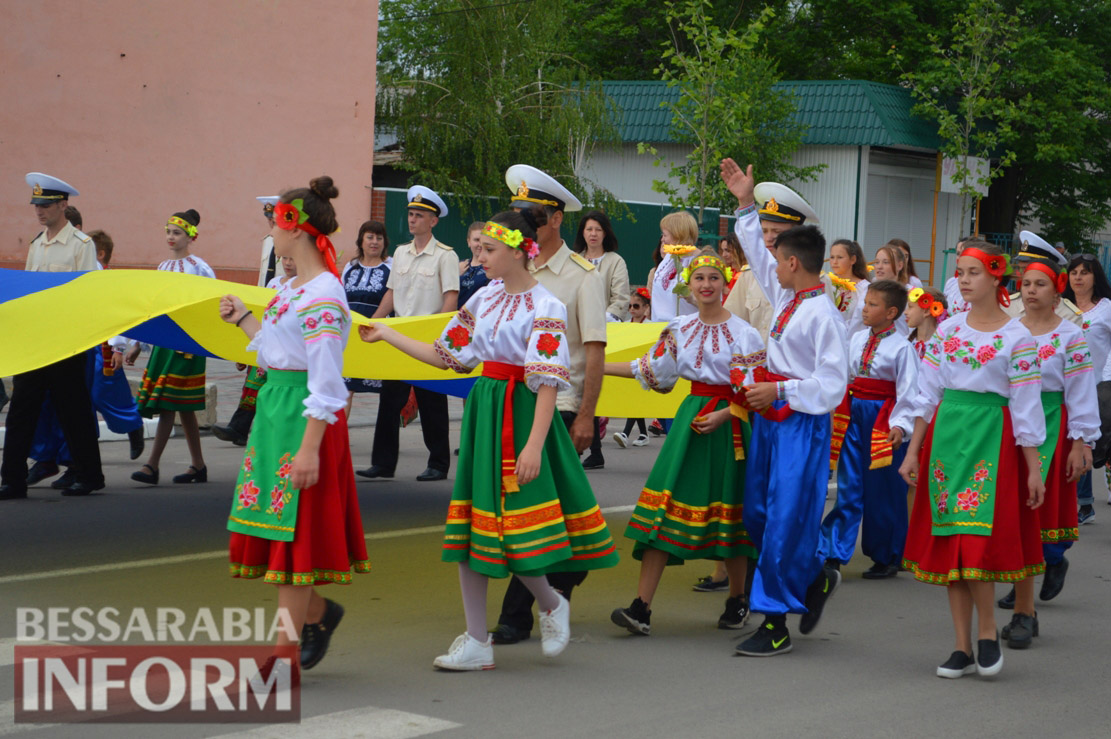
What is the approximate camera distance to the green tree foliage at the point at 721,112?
79.7 ft

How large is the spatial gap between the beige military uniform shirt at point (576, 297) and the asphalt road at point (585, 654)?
50.6 inches

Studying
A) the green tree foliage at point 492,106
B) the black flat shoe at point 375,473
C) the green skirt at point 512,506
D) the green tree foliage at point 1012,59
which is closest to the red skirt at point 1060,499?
the green skirt at point 512,506

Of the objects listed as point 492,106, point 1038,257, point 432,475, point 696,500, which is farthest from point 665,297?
point 492,106

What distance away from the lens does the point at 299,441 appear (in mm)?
4973

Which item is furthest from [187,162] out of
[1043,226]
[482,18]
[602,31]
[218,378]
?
[1043,226]

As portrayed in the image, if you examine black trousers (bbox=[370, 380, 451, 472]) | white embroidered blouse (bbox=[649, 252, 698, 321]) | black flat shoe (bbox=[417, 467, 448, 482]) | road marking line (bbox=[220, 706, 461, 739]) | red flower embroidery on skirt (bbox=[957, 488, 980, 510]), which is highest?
white embroidered blouse (bbox=[649, 252, 698, 321])

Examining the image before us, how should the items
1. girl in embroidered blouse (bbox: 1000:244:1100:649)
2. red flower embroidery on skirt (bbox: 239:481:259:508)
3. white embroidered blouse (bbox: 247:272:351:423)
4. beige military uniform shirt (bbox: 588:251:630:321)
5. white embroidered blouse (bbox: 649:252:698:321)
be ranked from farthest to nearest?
beige military uniform shirt (bbox: 588:251:630:321)
white embroidered blouse (bbox: 649:252:698:321)
girl in embroidered blouse (bbox: 1000:244:1100:649)
red flower embroidery on skirt (bbox: 239:481:259:508)
white embroidered blouse (bbox: 247:272:351:423)

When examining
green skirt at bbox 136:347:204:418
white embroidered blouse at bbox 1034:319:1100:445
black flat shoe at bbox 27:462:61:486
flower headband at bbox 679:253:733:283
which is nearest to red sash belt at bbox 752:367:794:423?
Answer: flower headband at bbox 679:253:733:283

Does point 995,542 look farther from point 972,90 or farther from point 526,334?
point 972,90

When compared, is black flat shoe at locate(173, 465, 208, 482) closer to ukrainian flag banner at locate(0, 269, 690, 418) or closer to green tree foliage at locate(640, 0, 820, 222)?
ukrainian flag banner at locate(0, 269, 690, 418)

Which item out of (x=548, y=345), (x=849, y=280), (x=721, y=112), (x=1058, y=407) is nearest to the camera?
(x=548, y=345)

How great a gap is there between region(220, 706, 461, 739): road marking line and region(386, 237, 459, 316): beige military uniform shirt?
5.69m

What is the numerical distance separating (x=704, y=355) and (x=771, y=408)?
0.40 metres

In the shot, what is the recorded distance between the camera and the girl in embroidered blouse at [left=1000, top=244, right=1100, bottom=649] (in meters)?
6.48
